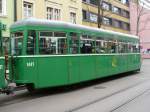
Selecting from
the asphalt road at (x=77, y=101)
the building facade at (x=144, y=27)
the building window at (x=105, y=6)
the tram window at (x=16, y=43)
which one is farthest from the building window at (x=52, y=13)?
the building facade at (x=144, y=27)

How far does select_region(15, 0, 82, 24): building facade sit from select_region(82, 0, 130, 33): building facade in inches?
187

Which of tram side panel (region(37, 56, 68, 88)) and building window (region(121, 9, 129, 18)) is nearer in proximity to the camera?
tram side panel (region(37, 56, 68, 88))

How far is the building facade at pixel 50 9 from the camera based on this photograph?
27970 mm

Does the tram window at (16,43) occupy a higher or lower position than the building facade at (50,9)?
lower

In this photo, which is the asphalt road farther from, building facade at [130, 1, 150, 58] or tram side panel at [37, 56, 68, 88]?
building facade at [130, 1, 150, 58]

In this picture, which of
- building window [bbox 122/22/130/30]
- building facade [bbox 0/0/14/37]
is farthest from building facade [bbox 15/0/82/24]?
building window [bbox 122/22/130/30]

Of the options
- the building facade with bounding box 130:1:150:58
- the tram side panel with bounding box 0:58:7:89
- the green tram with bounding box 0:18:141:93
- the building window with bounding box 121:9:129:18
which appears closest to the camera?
the tram side panel with bounding box 0:58:7:89

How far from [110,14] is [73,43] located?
134 feet

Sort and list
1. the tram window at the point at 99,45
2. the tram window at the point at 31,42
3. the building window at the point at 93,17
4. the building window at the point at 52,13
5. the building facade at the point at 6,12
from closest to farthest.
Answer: the tram window at the point at 31,42 < the tram window at the point at 99,45 < the building facade at the point at 6,12 < the building window at the point at 52,13 < the building window at the point at 93,17

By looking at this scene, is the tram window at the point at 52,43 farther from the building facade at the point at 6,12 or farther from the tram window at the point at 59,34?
the building facade at the point at 6,12

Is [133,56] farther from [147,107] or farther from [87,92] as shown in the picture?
[147,107]

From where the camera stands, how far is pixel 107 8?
2159 inches

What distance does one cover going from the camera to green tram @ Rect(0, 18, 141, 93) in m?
12.8

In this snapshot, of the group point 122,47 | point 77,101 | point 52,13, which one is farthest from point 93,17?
point 77,101
